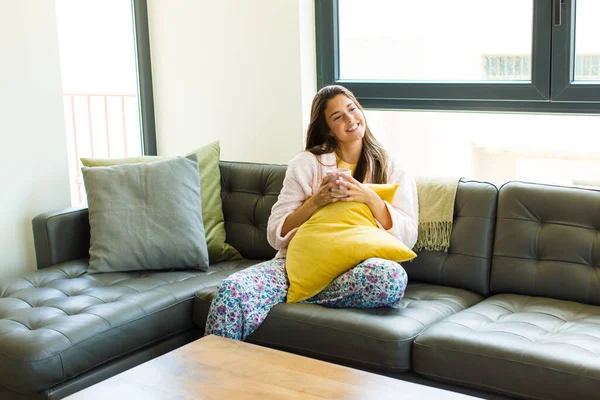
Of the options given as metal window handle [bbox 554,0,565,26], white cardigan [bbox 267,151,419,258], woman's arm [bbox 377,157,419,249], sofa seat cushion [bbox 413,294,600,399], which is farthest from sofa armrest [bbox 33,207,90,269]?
metal window handle [bbox 554,0,565,26]

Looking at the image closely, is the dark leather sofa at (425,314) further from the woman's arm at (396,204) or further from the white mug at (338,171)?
the white mug at (338,171)

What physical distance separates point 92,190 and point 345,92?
1.15m

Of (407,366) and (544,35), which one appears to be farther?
(544,35)

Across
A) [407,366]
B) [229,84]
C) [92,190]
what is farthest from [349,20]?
[407,366]

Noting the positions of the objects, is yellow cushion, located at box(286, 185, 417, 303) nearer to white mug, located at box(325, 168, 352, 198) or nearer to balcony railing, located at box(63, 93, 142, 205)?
white mug, located at box(325, 168, 352, 198)

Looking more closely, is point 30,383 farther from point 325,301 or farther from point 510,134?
point 510,134

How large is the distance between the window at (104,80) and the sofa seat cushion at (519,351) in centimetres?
232

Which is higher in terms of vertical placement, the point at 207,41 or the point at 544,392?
the point at 207,41

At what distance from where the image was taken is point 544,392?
206cm

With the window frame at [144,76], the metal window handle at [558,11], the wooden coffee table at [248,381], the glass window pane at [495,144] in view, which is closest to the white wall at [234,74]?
the window frame at [144,76]

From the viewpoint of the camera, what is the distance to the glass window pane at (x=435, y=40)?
3170mm

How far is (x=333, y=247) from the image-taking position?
8.59 feet

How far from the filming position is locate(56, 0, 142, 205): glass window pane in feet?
12.5

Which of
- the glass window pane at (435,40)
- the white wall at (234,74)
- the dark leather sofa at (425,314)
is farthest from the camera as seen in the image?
the white wall at (234,74)
